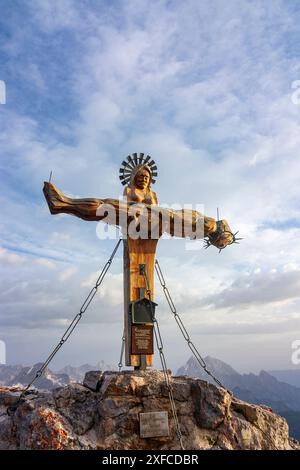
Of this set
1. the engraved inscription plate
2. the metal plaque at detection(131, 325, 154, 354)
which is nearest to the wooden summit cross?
the metal plaque at detection(131, 325, 154, 354)

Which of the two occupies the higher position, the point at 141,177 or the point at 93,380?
the point at 141,177

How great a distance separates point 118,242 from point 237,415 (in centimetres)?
629

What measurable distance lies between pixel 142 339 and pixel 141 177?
5422 millimetres

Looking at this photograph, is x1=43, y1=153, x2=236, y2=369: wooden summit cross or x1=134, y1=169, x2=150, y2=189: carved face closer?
x1=43, y1=153, x2=236, y2=369: wooden summit cross

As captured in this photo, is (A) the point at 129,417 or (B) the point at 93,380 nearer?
(A) the point at 129,417

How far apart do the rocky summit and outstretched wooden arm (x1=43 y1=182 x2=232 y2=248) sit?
15.2 ft

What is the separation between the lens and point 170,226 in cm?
1305

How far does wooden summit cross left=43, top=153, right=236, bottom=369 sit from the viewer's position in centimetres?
1156

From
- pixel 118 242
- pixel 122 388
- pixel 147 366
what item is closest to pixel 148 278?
pixel 118 242

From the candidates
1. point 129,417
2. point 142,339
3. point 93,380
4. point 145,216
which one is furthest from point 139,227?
point 129,417

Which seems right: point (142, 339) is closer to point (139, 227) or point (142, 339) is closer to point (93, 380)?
point (93, 380)

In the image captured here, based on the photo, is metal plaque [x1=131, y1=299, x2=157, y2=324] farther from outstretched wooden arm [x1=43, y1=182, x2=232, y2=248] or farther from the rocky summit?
outstretched wooden arm [x1=43, y1=182, x2=232, y2=248]

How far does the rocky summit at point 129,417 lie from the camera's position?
29.5ft

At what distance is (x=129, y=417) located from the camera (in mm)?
9750
